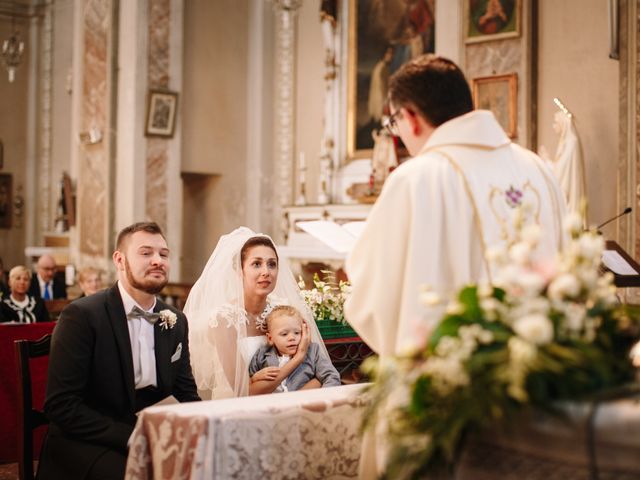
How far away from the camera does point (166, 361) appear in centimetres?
382

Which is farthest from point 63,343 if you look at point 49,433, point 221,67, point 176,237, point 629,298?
point 221,67

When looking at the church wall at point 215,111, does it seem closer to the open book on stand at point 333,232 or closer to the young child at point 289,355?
the open book on stand at point 333,232

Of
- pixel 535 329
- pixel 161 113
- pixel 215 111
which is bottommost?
pixel 535 329

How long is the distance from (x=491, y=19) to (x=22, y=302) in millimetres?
5877

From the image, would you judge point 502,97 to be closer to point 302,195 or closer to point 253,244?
point 302,195

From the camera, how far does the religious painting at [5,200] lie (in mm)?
18250

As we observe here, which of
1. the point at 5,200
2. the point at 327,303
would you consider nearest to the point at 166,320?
the point at 327,303

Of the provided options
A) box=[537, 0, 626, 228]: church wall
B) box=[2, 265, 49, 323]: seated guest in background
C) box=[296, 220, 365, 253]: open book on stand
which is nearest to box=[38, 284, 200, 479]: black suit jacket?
box=[296, 220, 365, 253]: open book on stand

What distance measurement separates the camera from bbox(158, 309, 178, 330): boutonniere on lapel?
151 inches

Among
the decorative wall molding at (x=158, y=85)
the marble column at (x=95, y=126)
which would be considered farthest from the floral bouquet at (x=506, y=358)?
the marble column at (x=95, y=126)

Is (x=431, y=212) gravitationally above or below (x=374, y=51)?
below

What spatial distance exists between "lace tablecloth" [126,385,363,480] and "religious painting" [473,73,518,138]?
7.75 metres

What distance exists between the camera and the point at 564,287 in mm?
2061

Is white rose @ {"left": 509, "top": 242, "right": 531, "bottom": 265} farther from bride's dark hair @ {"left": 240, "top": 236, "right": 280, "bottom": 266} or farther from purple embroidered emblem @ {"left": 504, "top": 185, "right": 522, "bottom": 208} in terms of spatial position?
bride's dark hair @ {"left": 240, "top": 236, "right": 280, "bottom": 266}
